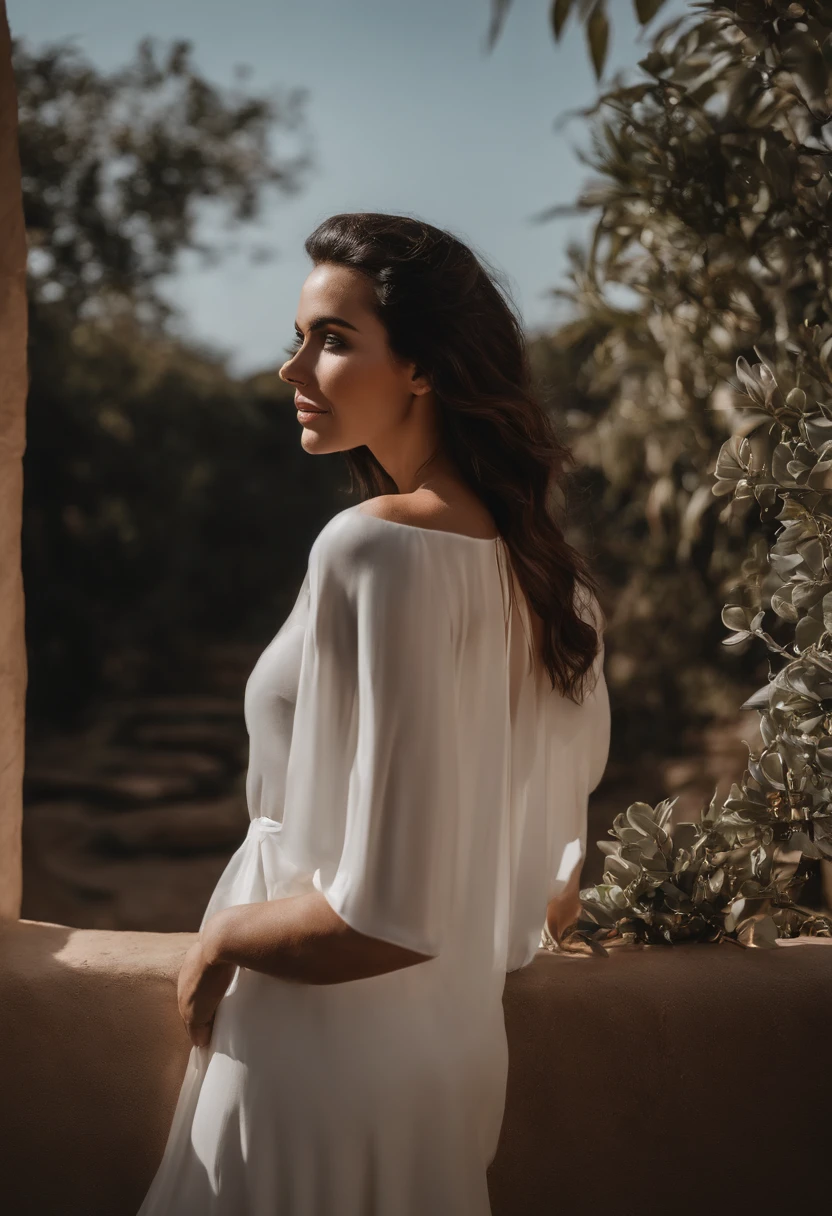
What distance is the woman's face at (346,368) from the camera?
121cm

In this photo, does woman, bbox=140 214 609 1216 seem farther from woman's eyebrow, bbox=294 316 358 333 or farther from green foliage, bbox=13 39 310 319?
green foliage, bbox=13 39 310 319

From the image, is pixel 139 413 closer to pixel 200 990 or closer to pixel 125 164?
pixel 125 164

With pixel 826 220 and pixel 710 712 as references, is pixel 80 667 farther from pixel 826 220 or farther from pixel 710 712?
pixel 826 220

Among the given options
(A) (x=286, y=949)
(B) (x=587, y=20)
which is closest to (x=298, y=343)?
(B) (x=587, y=20)

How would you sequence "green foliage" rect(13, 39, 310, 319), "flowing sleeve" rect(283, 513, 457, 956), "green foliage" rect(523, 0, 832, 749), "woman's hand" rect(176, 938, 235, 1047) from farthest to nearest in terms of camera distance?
"green foliage" rect(13, 39, 310, 319)
"green foliage" rect(523, 0, 832, 749)
"woman's hand" rect(176, 938, 235, 1047)
"flowing sleeve" rect(283, 513, 457, 956)

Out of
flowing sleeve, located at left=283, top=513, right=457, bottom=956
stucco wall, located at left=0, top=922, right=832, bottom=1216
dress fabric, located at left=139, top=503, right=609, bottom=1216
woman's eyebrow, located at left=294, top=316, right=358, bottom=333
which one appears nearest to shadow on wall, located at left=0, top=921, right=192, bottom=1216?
stucco wall, located at left=0, top=922, right=832, bottom=1216

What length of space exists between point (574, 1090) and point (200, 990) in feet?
1.57

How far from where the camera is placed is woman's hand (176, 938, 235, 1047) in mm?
1159

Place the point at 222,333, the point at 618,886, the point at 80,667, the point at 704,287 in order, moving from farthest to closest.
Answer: the point at 222,333
the point at 80,667
the point at 704,287
the point at 618,886

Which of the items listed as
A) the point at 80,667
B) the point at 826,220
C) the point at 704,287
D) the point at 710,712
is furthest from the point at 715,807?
the point at 80,667

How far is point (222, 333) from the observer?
376 inches

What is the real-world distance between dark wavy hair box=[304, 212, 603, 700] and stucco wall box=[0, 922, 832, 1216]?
1.42 feet

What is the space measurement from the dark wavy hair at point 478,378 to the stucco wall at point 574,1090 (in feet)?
1.42

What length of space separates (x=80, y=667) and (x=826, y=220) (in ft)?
25.6
